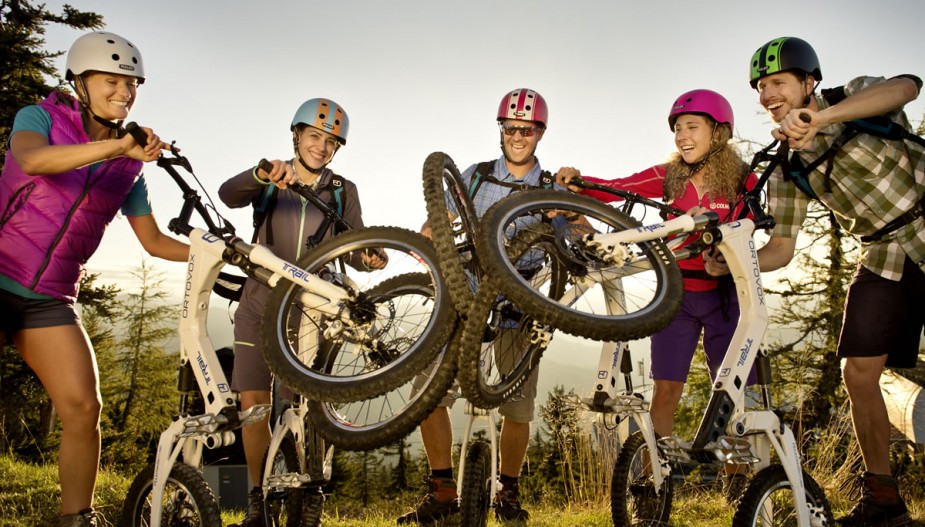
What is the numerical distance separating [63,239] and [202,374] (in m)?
1.05

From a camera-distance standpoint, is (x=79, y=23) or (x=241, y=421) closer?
(x=241, y=421)

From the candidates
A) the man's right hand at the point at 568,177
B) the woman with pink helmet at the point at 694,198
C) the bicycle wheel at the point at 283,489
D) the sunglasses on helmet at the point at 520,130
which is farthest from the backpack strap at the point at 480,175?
the bicycle wheel at the point at 283,489

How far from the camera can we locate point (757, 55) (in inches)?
168

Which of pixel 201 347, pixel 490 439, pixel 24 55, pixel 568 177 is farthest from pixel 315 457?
pixel 24 55

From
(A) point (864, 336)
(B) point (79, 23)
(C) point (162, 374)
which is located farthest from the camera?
(C) point (162, 374)

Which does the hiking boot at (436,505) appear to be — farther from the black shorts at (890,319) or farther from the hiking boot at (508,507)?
the black shorts at (890,319)

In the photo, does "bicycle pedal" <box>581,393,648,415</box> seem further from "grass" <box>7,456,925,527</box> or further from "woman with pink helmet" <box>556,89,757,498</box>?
"grass" <box>7,456,925,527</box>

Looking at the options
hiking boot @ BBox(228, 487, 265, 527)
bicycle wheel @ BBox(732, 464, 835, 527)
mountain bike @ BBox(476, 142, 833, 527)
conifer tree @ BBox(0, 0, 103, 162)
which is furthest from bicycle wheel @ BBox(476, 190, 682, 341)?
conifer tree @ BBox(0, 0, 103, 162)

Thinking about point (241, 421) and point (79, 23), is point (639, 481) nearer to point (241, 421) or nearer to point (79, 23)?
point (241, 421)

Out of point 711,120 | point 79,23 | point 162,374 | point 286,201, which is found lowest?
point 162,374

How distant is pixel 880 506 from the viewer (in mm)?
4227

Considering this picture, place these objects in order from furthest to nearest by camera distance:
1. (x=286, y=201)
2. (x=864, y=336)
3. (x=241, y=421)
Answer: (x=286, y=201) < (x=864, y=336) < (x=241, y=421)

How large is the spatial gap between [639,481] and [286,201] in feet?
9.49

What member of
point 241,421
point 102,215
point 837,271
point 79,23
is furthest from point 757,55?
point 79,23
